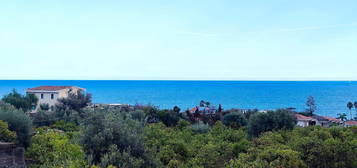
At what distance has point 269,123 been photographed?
2491 centimetres

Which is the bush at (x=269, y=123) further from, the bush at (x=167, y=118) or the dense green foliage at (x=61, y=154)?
the dense green foliage at (x=61, y=154)

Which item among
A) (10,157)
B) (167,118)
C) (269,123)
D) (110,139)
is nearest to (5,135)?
(10,157)

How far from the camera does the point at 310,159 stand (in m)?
12.2

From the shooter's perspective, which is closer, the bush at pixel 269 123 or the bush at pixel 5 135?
the bush at pixel 5 135

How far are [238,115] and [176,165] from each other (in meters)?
24.2

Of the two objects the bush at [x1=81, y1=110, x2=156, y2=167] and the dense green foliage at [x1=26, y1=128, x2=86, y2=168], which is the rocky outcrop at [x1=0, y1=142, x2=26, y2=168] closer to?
the dense green foliage at [x1=26, y1=128, x2=86, y2=168]

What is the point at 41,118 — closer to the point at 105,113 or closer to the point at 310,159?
the point at 105,113


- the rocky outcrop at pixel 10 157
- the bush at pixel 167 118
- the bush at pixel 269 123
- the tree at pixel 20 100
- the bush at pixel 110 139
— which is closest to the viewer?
the rocky outcrop at pixel 10 157

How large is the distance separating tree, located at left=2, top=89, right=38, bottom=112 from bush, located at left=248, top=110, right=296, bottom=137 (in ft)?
88.4

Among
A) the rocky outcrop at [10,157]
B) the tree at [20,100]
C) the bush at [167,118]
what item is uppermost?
the rocky outcrop at [10,157]

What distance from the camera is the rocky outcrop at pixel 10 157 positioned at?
10.8 metres

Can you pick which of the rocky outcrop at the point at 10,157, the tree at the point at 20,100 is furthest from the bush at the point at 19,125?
the tree at the point at 20,100

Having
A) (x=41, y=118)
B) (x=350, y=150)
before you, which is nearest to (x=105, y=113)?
(x=350, y=150)

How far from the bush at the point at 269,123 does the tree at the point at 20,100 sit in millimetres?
26930
